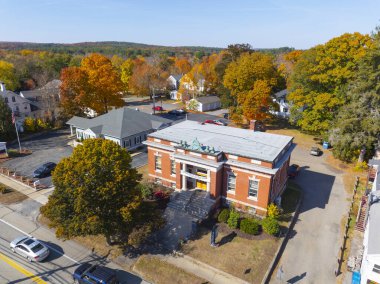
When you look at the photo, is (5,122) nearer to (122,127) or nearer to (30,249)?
(122,127)

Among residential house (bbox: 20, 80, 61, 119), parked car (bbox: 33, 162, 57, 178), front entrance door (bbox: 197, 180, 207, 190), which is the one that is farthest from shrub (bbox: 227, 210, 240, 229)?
residential house (bbox: 20, 80, 61, 119)

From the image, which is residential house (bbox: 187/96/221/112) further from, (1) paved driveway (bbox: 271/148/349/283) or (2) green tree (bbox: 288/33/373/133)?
(1) paved driveway (bbox: 271/148/349/283)

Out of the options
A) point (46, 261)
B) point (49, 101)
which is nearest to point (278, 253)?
point (46, 261)

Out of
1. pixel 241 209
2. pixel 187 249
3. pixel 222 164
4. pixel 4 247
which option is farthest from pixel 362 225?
pixel 4 247

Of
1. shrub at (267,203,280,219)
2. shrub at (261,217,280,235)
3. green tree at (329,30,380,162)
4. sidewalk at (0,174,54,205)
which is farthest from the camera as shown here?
green tree at (329,30,380,162)

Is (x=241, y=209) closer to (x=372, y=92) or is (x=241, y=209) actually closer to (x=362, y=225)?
(x=362, y=225)
